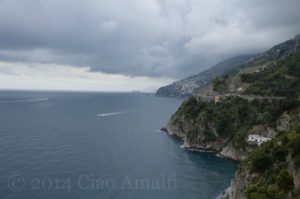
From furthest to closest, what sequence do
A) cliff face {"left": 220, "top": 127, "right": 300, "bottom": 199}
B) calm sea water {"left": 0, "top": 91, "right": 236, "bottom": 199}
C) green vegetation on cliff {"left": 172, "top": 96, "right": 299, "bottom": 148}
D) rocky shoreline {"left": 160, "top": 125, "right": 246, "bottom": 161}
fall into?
green vegetation on cliff {"left": 172, "top": 96, "right": 299, "bottom": 148}, rocky shoreline {"left": 160, "top": 125, "right": 246, "bottom": 161}, calm sea water {"left": 0, "top": 91, "right": 236, "bottom": 199}, cliff face {"left": 220, "top": 127, "right": 300, "bottom": 199}

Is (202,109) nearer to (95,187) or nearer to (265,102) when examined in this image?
(265,102)

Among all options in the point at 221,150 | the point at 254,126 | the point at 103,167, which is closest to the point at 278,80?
the point at 254,126

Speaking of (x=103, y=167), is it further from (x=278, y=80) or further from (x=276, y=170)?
(x=278, y=80)

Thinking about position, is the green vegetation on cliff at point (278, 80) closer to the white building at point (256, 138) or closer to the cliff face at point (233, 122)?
the cliff face at point (233, 122)

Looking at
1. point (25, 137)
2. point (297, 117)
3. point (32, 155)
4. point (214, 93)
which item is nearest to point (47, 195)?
point (32, 155)

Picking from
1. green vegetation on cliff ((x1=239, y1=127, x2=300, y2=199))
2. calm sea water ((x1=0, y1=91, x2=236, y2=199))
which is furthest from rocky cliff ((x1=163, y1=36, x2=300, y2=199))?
calm sea water ((x1=0, y1=91, x2=236, y2=199))

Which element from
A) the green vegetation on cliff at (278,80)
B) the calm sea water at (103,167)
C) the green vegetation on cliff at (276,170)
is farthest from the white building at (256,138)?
the green vegetation on cliff at (276,170)

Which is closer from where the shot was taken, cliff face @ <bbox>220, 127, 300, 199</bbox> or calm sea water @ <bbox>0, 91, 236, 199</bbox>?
cliff face @ <bbox>220, 127, 300, 199</bbox>

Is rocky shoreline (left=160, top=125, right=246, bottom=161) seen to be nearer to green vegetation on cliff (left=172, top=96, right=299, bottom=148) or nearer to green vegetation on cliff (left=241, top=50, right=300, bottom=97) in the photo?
green vegetation on cliff (left=172, top=96, right=299, bottom=148)
